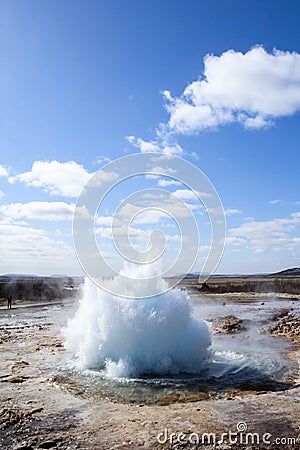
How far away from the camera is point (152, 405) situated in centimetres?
621

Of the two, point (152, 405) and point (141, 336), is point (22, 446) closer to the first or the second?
point (152, 405)

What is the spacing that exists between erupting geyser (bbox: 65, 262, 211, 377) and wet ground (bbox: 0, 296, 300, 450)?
0.44m

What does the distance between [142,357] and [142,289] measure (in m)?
1.56

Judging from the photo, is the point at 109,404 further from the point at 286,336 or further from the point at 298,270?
the point at 298,270

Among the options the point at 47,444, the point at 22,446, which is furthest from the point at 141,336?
the point at 22,446

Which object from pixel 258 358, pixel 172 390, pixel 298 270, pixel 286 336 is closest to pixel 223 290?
pixel 286 336

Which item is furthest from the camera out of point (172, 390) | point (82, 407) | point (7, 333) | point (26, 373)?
point (7, 333)

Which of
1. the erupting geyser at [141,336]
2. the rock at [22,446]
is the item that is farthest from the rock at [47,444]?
the erupting geyser at [141,336]

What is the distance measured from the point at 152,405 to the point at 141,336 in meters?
2.49

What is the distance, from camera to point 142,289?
363 inches

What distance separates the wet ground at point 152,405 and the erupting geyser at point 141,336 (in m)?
0.44

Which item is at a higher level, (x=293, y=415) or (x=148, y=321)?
(x=148, y=321)

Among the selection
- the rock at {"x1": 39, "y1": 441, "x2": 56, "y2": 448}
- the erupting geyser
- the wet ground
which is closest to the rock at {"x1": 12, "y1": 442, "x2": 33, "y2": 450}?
the wet ground

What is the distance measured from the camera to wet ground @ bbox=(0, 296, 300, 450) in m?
4.79
